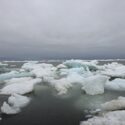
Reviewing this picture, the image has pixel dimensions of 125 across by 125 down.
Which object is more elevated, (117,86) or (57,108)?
(117,86)

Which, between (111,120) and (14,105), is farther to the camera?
(14,105)

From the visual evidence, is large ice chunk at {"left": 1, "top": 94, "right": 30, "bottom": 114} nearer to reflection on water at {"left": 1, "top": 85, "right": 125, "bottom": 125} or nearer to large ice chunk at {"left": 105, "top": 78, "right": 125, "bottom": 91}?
reflection on water at {"left": 1, "top": 85, "right": 125, "bottom": 125}

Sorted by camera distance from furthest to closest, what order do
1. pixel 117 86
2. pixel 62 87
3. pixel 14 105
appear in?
1. pixel 117 86
2. pixel 62 87
3. pixel 14 105

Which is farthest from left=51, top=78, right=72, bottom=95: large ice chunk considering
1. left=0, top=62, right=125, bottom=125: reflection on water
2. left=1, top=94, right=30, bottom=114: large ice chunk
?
left=1, top=94, right=30, bottom=114: large ice chunk

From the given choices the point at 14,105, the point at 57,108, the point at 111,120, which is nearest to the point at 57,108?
the point at 57,108

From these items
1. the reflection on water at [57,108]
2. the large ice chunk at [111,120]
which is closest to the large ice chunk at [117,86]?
the reflection on water at [57,108]

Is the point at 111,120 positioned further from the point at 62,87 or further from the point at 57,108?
the point at 62,87

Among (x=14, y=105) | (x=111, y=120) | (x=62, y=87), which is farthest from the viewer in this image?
(x=62, y=87)

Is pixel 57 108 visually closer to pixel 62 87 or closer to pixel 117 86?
pixel 62 87

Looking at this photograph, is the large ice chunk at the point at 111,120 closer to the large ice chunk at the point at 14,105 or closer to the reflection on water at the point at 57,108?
the reflection on water at the point at 57,108

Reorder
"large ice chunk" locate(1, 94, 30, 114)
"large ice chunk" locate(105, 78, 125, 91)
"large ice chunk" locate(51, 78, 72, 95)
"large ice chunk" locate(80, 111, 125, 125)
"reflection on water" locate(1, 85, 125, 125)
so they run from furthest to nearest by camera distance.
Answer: "large ice chunk" locate(105, 78, 125, 91), "large ice chunk" locate(51, 78, 72, 95), "large ice chunk" locate(1, 94, 30, 114), "reflection on water" locate(1, 85, 125, 125), "large ice chunk" locate(80, 111, 125, 125)

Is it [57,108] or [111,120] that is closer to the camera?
[111,120]

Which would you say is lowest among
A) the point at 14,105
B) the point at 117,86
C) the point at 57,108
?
the point at 57,108

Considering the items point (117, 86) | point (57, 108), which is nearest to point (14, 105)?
point (57, 108)
